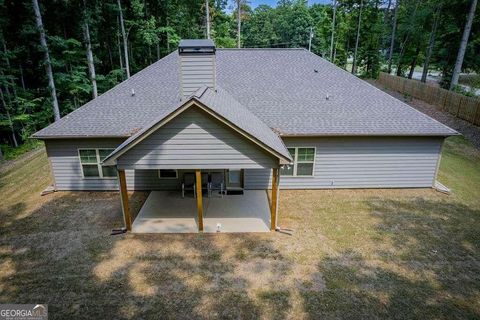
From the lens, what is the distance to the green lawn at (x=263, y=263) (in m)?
6.72

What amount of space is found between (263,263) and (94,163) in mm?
8249

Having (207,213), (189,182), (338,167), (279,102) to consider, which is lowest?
(207,213)

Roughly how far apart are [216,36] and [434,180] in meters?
35.8

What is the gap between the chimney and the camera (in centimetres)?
973

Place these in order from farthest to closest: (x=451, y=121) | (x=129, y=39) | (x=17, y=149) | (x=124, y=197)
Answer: (x=129, y=39) → (x=451, y=121) → (x=17, y=149) → (x=124, y=197)

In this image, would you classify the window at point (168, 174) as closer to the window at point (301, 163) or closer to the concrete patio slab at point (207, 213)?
the concrete patio slab at point (207, 213)

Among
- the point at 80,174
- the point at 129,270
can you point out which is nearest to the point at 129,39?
the point at 80,174

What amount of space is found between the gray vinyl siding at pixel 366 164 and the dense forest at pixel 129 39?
15802mm

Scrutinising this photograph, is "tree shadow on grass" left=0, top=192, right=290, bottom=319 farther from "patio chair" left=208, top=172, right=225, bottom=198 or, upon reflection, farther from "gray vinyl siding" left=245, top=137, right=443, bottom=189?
"gray vinyl siding" left=245, top=137, right=443, bottom=189

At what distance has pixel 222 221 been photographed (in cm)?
1016

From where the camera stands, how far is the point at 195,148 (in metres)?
8.64

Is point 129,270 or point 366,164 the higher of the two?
point 366,164

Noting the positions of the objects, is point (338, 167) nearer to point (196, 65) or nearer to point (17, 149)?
point (196, 65)

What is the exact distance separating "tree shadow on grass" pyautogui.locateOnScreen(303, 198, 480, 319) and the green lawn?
1.1 inches
